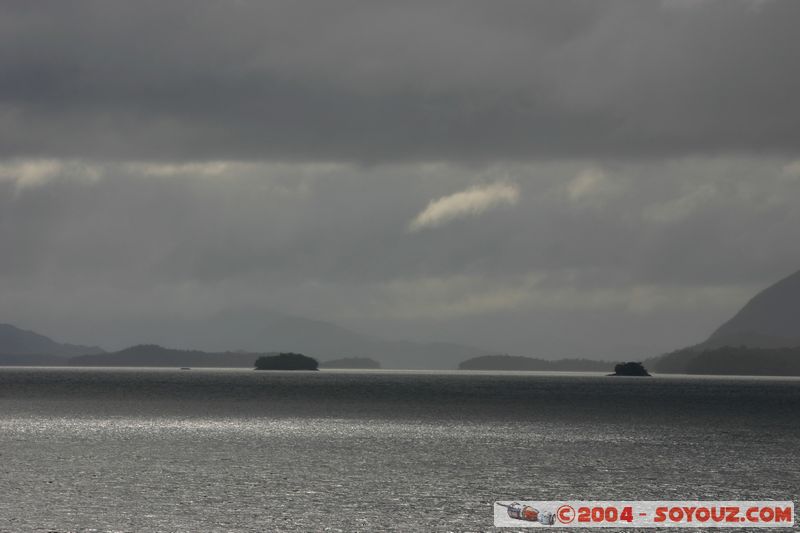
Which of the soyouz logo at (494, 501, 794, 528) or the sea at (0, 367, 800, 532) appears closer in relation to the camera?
the soyouz logo at (494, 501, 794, 528)

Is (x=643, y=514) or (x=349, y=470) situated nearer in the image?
(x=643, y=514)

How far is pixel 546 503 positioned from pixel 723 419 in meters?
117

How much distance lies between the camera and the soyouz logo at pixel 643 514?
53031mm

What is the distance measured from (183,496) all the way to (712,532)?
100.0 ft

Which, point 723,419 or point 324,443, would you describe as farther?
point 723,419

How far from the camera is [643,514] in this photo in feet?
184

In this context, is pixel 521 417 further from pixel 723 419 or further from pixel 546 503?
pixel 546 503

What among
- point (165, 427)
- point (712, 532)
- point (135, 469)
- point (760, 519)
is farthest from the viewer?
point (165, 427)

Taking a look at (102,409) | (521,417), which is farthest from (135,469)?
(102,409)

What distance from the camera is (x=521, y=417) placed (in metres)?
168

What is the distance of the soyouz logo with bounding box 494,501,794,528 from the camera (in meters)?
53.0

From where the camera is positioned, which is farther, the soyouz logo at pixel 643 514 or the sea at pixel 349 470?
the sea at pixel 349 470

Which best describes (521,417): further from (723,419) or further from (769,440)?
(769,440)

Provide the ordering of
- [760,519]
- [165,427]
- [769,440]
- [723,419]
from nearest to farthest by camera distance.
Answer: [760,519] → [769,440] → [165,427] → [723,419]
